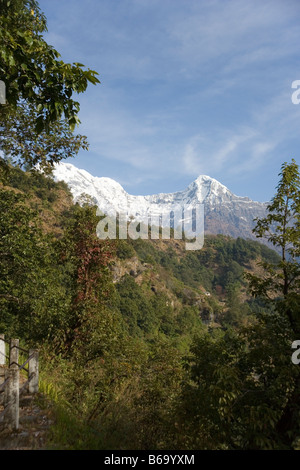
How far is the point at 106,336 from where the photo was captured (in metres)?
13.6

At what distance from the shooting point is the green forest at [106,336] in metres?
5.23

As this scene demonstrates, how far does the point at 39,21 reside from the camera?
9.20 m

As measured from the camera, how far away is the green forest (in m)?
5.23

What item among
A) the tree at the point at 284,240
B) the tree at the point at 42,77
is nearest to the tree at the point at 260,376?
the tree at the point at 284,240

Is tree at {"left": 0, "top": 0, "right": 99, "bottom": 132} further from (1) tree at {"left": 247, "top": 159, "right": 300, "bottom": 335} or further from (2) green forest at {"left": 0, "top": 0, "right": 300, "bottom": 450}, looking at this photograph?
(1) tree at {"left": 247, "top": 159, "right": 300, "bottom": 335}

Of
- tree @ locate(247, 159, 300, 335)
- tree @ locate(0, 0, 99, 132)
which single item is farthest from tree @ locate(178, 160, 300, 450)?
tree @ locate(0, 0, 99, 132)

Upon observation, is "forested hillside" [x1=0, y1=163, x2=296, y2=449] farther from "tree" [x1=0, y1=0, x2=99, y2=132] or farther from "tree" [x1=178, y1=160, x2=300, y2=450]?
"tree" [x1=0, y1=0, x2=99, y2=132]

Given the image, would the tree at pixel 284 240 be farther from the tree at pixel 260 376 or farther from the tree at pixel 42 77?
the tree at pixel 42 77

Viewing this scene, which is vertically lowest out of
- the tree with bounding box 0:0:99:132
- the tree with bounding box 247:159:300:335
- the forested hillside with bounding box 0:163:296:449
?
the forested hillside with bounding box 0:163:296:449

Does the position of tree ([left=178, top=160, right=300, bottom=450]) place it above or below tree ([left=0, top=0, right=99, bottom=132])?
below

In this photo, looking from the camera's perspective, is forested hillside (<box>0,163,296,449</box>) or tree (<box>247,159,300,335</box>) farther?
tree (<box>247,159,300,335</box>)

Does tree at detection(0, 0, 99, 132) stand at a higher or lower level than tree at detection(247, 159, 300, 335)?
higher
